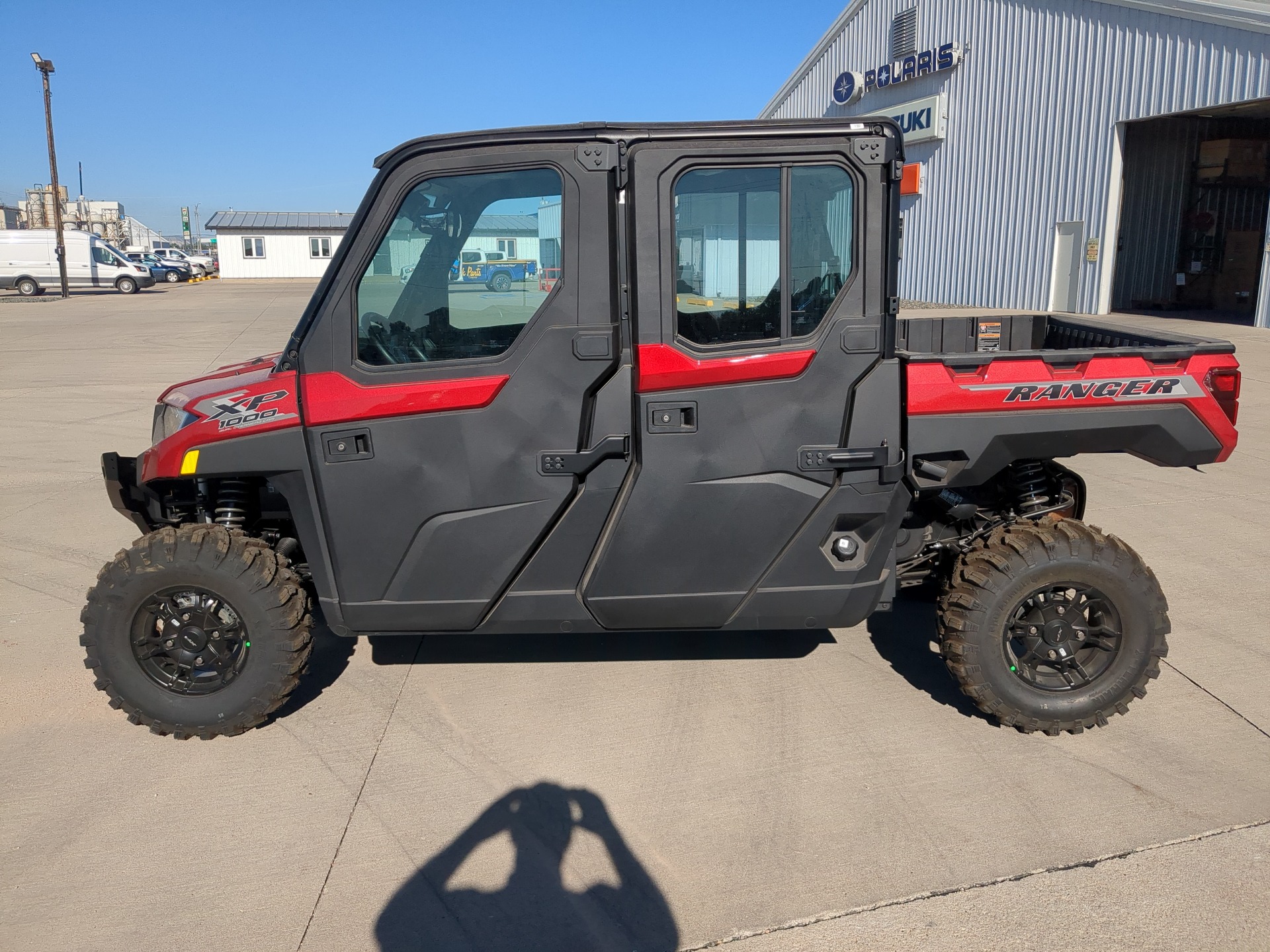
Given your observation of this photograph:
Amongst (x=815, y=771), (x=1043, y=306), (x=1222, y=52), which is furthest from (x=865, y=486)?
(x=1043, y=306)

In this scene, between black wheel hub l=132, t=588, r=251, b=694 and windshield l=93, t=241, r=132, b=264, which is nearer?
black wheel hub l=132, t=588, r=251, b=694

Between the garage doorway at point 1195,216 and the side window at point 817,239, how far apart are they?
22.8 metres

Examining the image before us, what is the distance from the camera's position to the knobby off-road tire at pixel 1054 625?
3.73m

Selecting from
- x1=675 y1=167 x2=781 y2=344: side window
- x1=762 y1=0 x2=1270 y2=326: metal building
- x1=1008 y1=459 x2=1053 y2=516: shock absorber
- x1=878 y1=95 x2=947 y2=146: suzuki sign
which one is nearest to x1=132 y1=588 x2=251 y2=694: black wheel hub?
x1=675 y1=167 x2=781 y2=344: side window

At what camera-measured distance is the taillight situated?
3748mm

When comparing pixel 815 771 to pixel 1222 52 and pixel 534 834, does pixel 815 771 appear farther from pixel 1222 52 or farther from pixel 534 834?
pixel 1222 52

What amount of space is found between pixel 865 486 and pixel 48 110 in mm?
40908

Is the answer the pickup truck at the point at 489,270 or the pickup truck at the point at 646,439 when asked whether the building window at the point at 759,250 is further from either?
the pickup truck at the point at 489,270

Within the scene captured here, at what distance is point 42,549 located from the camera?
6.50 m

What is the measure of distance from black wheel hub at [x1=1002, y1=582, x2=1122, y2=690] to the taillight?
2.92 ft

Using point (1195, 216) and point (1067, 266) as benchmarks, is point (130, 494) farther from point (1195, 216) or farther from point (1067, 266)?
point (1195, 216)

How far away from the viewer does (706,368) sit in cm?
346

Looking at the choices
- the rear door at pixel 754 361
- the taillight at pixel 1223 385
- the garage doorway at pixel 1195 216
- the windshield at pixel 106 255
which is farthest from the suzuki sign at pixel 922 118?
the windshield at pixel 106 255

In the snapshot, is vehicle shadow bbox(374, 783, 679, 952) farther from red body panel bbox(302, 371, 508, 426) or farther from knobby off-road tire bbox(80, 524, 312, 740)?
red body panel bbox(302, 371, 508, 426)
